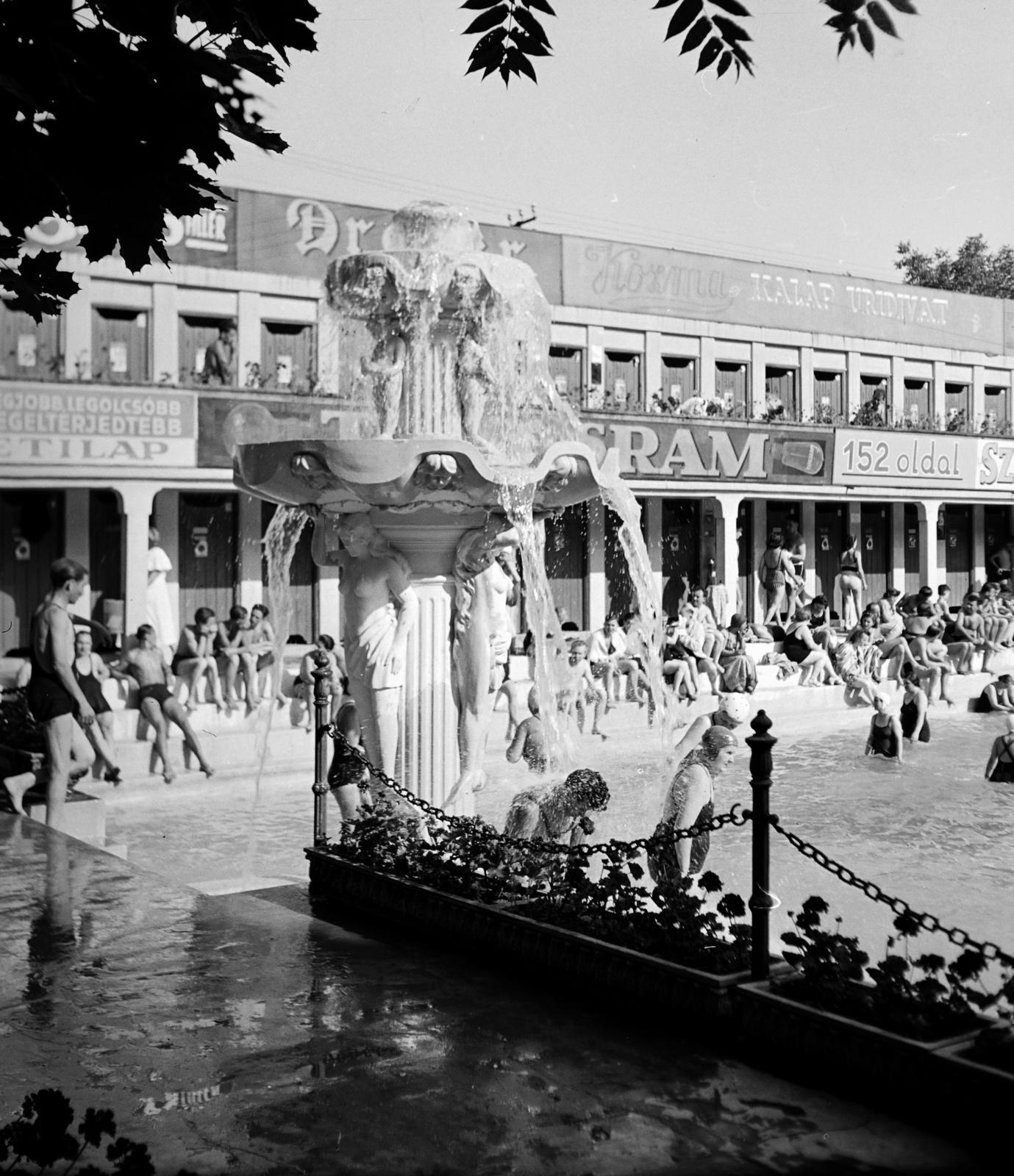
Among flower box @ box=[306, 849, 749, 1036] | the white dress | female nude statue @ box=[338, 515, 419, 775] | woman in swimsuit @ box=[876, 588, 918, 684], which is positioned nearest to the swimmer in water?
female nude statue @ box=[338, 515, 419, 775]

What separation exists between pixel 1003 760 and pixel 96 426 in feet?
40.7

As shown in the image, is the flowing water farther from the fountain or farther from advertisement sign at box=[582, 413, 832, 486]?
advertisement sign at box=[582, 413, 832, 486]

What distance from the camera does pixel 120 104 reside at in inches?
142

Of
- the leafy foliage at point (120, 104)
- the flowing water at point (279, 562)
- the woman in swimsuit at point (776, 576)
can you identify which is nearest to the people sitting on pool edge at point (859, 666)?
the woman in swimsuit at point (776, 576)

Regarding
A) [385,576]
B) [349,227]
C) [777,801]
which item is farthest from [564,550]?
[385,576]

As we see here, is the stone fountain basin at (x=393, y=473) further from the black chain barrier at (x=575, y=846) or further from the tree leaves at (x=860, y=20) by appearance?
the tree leaves at (x=860, y=20)

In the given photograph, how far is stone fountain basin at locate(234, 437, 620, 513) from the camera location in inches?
301

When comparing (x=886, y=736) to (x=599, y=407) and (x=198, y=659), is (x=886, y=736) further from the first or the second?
(x=599, y=407)

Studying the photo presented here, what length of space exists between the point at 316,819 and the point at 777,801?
20.2 ft

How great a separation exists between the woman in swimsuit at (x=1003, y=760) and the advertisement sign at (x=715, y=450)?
1089cm

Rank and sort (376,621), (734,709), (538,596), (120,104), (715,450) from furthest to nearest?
(715,450) < (538,596) < (734,709) < (376,621) < (120,104)

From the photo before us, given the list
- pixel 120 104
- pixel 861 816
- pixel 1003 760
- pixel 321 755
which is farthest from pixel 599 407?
pixel 120 104

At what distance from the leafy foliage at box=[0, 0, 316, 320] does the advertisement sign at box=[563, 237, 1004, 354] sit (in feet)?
78.5

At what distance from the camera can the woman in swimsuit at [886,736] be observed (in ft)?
49.6
